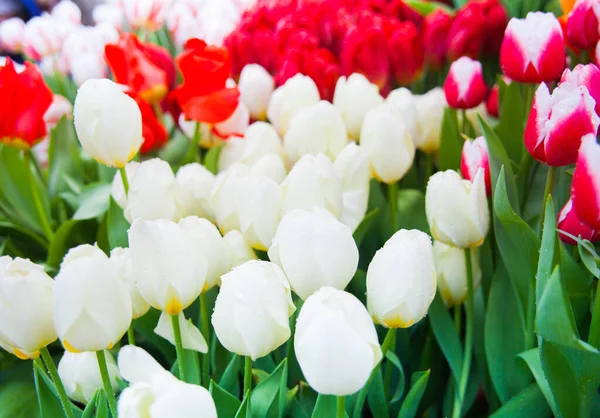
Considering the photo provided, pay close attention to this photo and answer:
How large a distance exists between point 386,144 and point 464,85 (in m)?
0.17

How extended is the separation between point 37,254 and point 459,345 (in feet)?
1.82

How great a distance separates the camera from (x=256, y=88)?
81 centimetres

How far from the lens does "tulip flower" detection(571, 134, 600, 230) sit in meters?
0.38

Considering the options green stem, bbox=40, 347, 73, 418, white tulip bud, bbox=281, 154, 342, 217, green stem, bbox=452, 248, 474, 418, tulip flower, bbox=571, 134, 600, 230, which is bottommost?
green stem, bbox=452, 248, 474, 418

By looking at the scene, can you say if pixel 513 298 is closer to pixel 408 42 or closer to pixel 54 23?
pixel 408 42

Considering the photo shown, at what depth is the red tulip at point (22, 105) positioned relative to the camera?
0.63 metres

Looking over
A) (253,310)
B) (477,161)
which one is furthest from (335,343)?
(477,161)

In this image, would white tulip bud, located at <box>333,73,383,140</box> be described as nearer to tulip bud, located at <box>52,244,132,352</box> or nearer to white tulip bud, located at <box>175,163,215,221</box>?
white tulip bud, located at <box>175,163,215,221</box>

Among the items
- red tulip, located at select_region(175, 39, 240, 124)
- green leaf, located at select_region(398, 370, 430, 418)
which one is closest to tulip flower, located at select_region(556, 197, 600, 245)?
green leaf, located at select_region(398, 370, 430, 418)

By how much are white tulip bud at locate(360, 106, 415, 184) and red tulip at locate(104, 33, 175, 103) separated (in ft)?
0.94

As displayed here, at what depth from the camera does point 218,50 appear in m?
0.65

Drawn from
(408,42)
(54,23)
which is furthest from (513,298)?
(54,23)

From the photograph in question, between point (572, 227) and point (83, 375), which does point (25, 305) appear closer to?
point (83, 375)

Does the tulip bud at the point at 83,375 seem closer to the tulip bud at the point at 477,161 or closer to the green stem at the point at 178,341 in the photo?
the green stem at the point at 178,341
